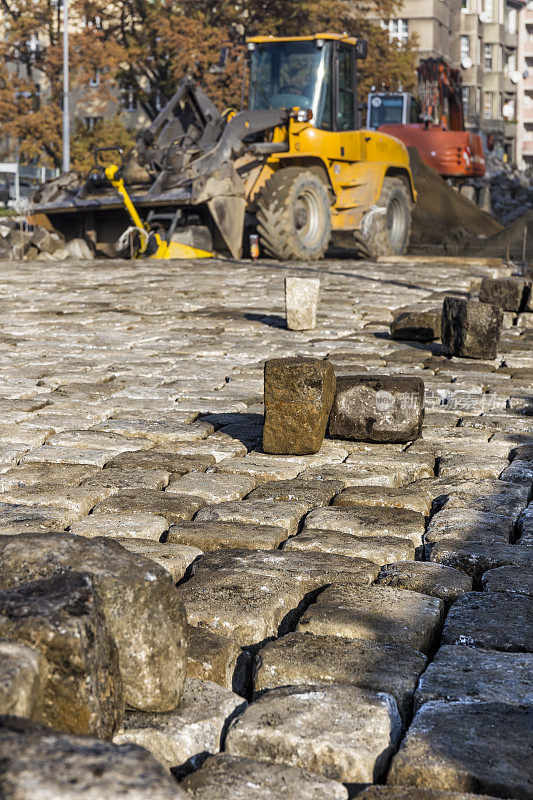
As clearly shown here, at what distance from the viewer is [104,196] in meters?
14.6

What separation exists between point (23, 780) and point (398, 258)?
46.5 ft

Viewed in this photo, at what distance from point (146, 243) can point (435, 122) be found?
47.0 ft

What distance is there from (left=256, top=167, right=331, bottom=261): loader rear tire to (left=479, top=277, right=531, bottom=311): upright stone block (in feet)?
15.8

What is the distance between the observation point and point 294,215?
46.1 feet

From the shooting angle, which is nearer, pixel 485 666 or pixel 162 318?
pixel 485 666

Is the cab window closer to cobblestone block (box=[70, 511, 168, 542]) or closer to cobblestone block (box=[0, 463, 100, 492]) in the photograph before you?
cobblestone block (box=[0, 463, 100, 492])

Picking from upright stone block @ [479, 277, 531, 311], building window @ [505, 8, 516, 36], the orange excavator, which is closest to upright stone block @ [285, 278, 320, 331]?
upright stone block @ [479, 277, 531, 311]

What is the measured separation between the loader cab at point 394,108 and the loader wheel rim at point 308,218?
12311mm

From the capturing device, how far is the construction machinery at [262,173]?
44.7 ft

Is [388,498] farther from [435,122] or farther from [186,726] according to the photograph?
[435,122]

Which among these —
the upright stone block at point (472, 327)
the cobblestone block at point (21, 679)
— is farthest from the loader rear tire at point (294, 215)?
the cobblestone block at point (21, 679)

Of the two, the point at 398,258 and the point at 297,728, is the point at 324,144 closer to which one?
the point at 398,258

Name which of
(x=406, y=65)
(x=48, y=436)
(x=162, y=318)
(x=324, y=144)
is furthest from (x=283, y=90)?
(x=406, y=65)

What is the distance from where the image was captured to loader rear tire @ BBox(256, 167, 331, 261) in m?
13.6
